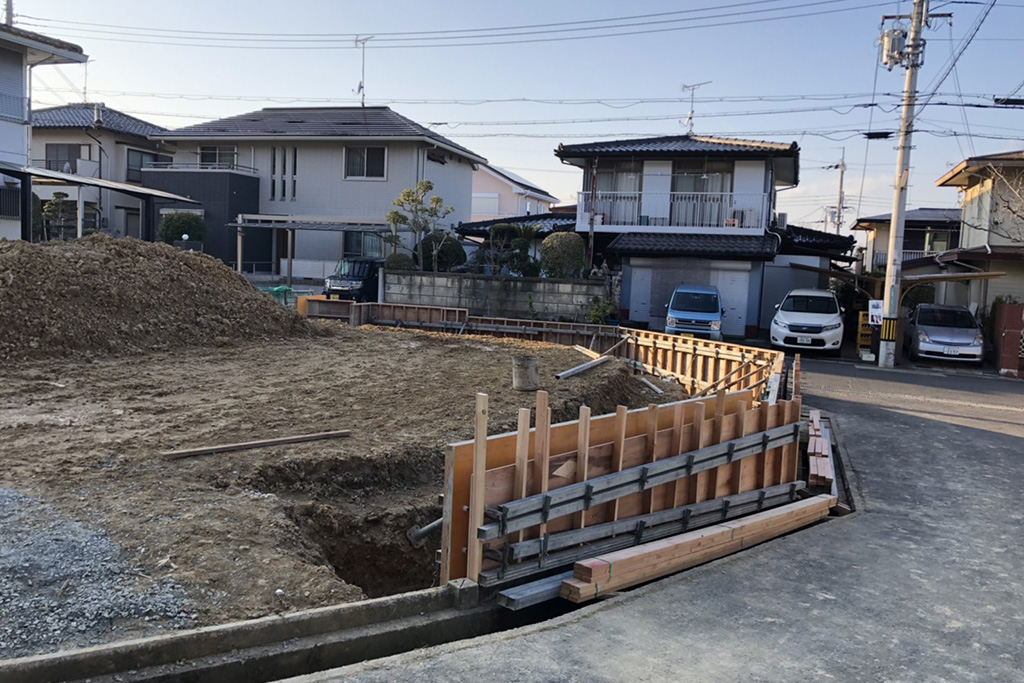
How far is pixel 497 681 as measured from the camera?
13.8ft

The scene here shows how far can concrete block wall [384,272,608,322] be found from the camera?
22672mm

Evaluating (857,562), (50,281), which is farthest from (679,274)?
(857,562)

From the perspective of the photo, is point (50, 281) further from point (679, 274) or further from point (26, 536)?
point (679, 274)

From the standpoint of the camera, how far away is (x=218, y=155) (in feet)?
117

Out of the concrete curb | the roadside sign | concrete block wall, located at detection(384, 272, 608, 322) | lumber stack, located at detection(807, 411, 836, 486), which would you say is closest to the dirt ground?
the concrete curb

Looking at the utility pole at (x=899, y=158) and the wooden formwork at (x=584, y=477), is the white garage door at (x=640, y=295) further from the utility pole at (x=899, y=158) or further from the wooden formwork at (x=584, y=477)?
the wooden formwork at (x=584, y=477)

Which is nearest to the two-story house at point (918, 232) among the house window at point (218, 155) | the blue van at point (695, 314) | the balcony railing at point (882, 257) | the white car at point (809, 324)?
the balcony railing at point (882, 257)

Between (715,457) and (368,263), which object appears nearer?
(715,457)

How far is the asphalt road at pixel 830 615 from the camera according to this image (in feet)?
14.8

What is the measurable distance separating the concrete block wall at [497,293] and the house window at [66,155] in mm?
19459

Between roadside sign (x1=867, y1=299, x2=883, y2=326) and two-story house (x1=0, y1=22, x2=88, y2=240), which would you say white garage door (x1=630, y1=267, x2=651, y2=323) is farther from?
two-story house (x1=0, y1=22, x2=88, y2=240)

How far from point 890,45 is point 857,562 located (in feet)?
58.8

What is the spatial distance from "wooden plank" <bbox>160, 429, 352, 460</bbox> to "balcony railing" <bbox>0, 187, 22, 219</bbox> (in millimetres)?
19391

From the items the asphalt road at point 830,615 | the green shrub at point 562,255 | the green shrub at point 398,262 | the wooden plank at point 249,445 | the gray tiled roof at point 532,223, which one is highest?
the gray tiled roof at point 532,223
